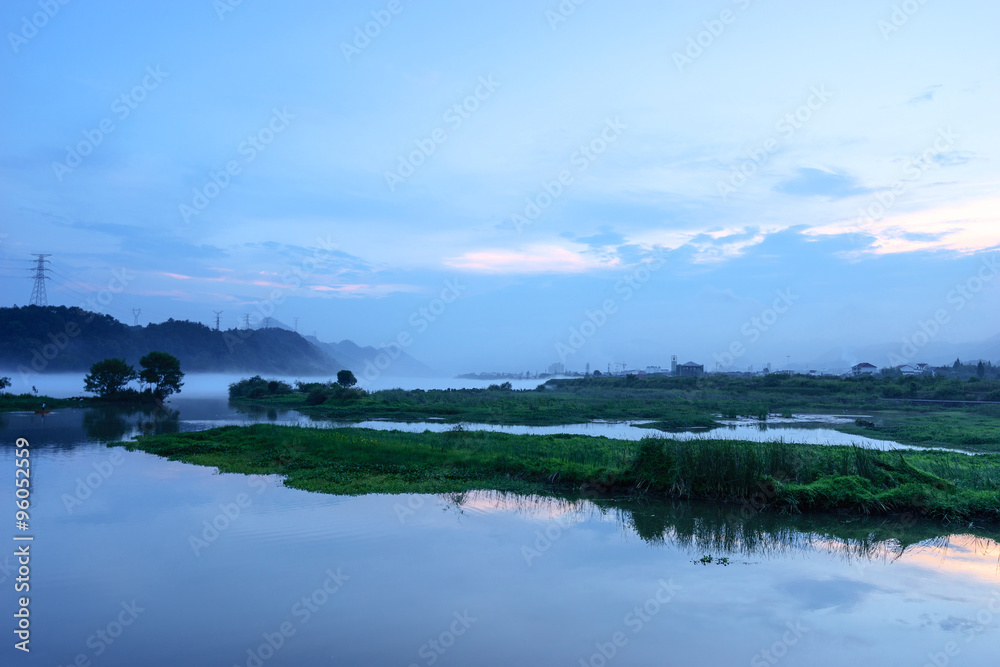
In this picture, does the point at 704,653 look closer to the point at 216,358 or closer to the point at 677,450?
the point at 677,450

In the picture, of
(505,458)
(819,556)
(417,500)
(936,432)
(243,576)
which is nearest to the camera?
(243,576)

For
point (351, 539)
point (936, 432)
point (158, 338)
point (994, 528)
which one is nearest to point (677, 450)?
point (994, 528)

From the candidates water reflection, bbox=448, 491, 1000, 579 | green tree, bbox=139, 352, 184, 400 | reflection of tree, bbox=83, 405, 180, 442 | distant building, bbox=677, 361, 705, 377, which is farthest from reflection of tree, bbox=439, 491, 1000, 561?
distant building, bbox=677, 361, 705, 377

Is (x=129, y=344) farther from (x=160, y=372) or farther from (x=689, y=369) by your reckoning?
(x=689, y=369)

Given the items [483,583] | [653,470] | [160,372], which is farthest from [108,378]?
[483,583]

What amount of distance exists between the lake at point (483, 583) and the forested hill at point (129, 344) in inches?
3655

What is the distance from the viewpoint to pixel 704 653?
20.1ft

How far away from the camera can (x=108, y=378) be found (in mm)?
37500

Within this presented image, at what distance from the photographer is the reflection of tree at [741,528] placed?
9.73m

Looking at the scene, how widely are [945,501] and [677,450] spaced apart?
16.4 feet

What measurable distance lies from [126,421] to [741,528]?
94.3 ft

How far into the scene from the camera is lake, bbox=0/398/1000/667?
6141 mm

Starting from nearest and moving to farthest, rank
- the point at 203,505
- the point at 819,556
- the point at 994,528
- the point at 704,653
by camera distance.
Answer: the point at 704,653
the point at 819,556
the point at 994,528
the point at 203,505

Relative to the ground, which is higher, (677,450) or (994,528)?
(677,450)
